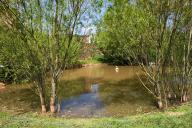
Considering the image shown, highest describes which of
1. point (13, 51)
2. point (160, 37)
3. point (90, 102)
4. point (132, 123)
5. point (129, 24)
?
point (129, 24)

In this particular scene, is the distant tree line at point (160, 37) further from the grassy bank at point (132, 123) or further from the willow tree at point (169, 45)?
the grassy bank at point (132, 123)

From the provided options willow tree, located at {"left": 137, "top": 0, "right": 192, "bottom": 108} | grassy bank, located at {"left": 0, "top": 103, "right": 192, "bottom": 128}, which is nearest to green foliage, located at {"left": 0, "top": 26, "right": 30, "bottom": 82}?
grassy bank, located at {"left": 0, "top": 103, "right": 192, "bottom": 128}

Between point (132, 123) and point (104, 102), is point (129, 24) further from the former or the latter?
point (132, 123)

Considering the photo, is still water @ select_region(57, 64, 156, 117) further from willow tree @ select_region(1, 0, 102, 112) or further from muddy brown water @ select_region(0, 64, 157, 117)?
willow tree @ select_region(1, 0, 102, 112)

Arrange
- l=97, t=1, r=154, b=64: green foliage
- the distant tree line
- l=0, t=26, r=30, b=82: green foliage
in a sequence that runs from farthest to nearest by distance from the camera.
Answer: l=0, t=26, r=30, b=82: green foliage
l=97, t=1, r=154, b=64: green foliage
the distant tree line

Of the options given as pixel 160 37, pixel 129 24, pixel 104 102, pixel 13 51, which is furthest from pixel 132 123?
pixel 13 51

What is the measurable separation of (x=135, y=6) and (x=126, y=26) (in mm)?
1420

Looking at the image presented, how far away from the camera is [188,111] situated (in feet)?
40.2

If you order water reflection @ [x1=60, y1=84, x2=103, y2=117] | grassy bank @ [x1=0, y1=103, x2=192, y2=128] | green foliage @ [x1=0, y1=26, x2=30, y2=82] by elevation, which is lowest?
water reflection @ [x1=60, y1=84, x2=103, y2=117]

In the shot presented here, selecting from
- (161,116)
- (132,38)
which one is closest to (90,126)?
(161,116)

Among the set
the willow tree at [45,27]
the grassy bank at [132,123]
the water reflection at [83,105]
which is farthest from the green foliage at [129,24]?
the grassy bank at [132,123]

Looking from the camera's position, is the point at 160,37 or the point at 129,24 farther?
the point at 129,24

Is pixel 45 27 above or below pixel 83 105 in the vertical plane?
above

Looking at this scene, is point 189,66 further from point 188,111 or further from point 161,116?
point 161,116
